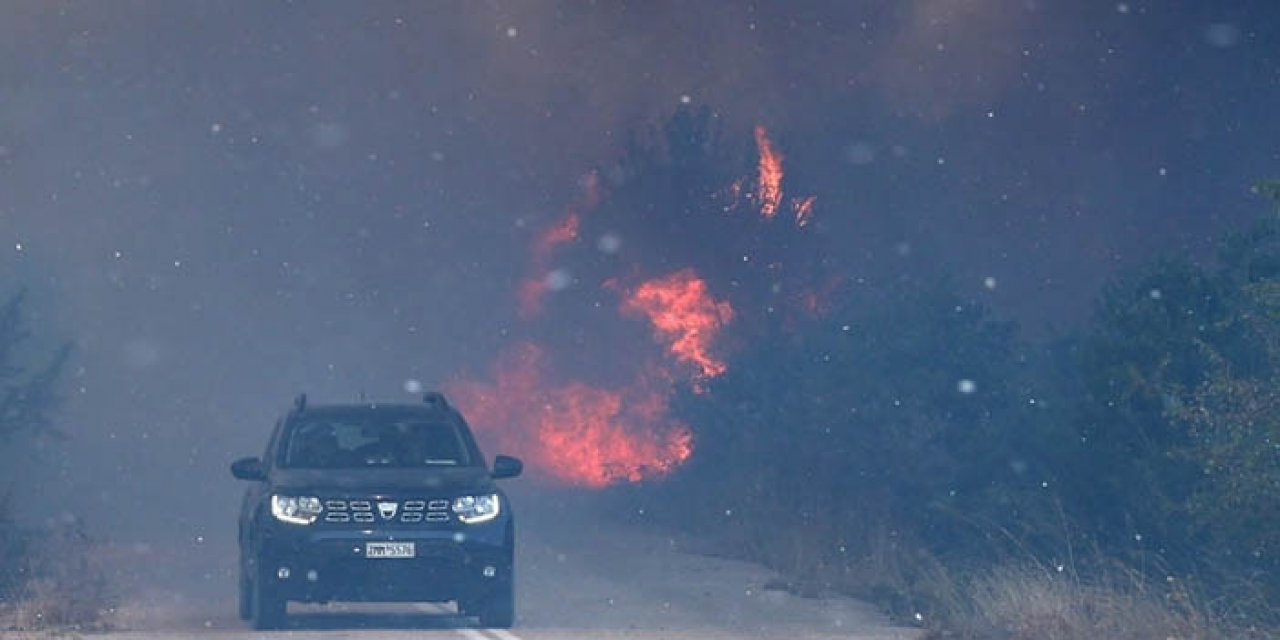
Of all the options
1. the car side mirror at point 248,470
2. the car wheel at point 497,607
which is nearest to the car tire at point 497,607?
the car wheel at point 497,607

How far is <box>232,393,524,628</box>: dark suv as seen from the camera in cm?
1527

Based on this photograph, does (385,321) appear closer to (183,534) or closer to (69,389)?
(69,389)

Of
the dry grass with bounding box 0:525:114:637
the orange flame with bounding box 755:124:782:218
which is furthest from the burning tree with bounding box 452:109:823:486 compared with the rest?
the dry grass with bounding box 0:525:114:637

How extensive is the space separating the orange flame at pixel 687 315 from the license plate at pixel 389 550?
90.1ft

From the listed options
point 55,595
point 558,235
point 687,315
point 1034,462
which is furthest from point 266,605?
point 558,235

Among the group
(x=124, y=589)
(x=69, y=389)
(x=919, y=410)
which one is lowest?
(x=124, y=589)

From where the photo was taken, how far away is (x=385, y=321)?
8031 centimetres

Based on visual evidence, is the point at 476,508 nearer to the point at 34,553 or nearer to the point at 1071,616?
the point at 1071,616

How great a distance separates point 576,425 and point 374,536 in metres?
33.2

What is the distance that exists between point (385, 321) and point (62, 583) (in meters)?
61.3

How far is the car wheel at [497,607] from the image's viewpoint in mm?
15688

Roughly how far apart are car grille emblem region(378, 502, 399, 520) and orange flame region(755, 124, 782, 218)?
94.9 feet

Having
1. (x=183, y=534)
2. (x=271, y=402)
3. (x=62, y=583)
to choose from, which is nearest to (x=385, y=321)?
(x=271, y=402)

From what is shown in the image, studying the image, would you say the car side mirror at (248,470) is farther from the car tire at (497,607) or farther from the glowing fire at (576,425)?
the glowing fire at (576,425)
